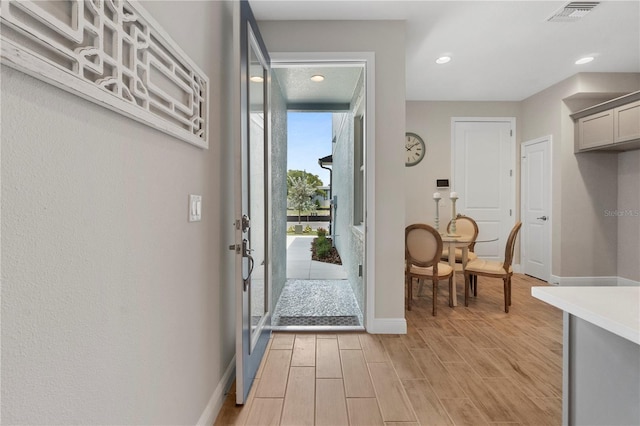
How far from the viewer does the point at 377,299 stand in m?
2.54

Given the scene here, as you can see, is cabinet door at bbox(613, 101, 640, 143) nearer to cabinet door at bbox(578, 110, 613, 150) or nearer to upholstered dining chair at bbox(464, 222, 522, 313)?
cabinet door at bbox(578, 110, 613, 150)

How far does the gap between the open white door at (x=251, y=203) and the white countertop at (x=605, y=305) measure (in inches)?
54.9

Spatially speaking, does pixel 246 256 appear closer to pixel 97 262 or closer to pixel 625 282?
pixel 97 262

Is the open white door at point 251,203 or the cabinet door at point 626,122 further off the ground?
the cabinet door at point 626,122

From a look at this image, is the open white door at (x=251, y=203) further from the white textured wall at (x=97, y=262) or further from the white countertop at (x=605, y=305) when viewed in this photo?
the white countertop at (x=605, y=305)

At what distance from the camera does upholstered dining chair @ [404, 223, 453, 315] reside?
2977mm

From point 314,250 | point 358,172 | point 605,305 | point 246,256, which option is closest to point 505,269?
point 358,172

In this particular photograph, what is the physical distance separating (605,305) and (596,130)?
14.0 feet

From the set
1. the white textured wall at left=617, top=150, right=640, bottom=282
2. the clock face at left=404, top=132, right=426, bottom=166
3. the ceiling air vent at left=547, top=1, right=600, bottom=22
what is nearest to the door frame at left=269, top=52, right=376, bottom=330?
the ceiling air vent at left=547, top=1, right=600, bottom=22

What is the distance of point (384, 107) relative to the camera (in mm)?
2537

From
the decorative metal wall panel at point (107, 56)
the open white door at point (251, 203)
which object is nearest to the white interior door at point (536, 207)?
the open white door at point (251, 203)

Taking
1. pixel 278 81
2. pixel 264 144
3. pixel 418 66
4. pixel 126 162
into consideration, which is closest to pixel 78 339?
pixel 126 162

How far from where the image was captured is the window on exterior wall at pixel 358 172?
3674 mm

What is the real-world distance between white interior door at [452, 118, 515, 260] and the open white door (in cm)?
375
